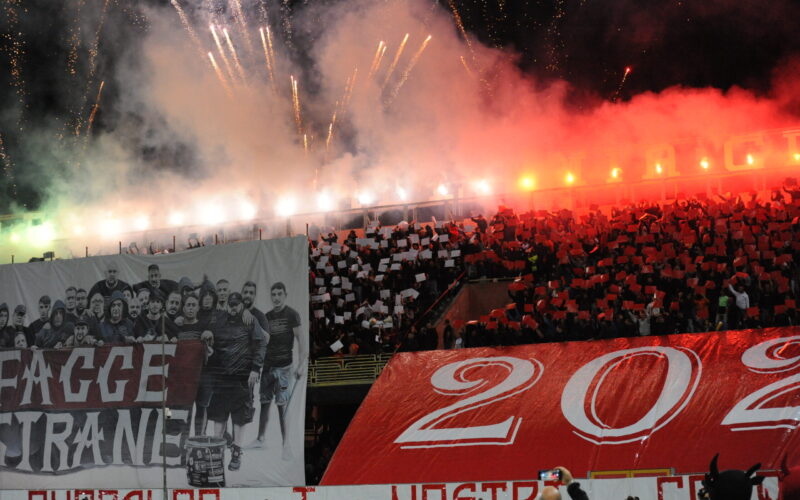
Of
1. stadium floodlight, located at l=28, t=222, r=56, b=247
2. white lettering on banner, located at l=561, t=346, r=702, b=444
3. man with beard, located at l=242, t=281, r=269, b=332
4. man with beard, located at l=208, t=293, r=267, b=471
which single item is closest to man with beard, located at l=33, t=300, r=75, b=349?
man with beard, located at l=208, t=293, r=267, b=471

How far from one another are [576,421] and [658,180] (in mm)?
9983

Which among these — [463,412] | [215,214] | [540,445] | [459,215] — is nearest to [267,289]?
[463,412]

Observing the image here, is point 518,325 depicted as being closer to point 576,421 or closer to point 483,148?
point 576,421

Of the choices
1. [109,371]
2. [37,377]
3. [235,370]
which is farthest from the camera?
[37,377]

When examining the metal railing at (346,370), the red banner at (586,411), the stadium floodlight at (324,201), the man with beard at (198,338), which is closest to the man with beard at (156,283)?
the man with beard at (198,338)

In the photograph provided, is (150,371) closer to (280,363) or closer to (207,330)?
(207,330)

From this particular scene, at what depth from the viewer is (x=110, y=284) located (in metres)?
20.1

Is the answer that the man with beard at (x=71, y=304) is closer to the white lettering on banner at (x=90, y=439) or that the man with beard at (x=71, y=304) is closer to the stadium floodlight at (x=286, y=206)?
the white lettering on banner at (x=90, y=439)

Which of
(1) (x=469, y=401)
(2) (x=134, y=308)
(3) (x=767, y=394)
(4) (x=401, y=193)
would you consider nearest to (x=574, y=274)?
(1) (x=469, y=401)

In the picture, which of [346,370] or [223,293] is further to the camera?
[223,293]

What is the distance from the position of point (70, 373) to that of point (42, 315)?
1508 mm

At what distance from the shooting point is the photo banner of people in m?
18.0

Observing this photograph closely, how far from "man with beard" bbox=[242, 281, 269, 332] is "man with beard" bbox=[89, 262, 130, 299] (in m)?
2.62

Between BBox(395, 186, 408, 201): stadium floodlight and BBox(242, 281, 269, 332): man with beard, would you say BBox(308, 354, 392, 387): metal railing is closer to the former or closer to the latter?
BBox(242, 281, 269, 332): man with beard
